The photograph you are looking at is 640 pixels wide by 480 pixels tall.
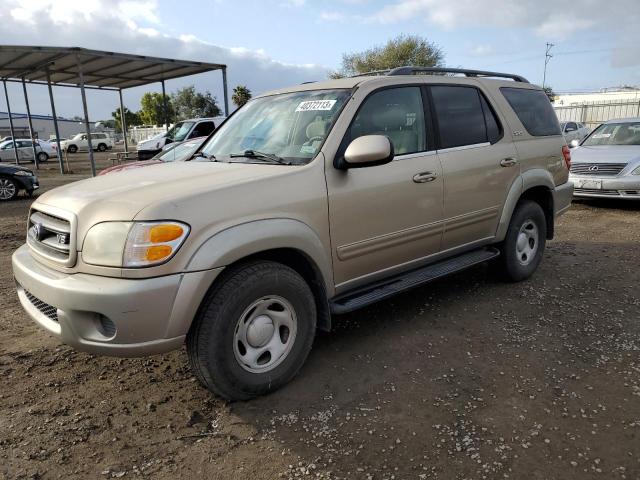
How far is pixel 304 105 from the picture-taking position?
3.63 metres

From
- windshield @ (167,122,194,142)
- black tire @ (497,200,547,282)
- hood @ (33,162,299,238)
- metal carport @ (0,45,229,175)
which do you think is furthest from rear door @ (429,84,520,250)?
windshield @ (167,122,194,142)

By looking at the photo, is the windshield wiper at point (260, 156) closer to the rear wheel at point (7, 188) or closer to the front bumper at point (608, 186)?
the front bumper at point (608, 186)

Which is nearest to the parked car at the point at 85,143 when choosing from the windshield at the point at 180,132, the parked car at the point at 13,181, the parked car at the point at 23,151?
the parked car at the point at 23,151

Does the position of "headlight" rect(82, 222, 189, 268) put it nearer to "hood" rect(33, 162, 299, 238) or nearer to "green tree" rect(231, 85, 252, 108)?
"hood" rect(33, 162, 299, 238)

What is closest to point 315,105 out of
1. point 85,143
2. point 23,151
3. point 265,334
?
point 265,334

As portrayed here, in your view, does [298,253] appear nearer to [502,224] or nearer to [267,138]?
A: [267,138]

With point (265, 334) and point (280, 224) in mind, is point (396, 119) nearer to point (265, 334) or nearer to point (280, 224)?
point (280, 224)

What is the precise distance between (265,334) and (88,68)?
15.5 metres

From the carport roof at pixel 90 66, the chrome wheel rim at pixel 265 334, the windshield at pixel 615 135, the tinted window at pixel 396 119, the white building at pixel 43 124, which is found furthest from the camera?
the white building at pixel 43 124

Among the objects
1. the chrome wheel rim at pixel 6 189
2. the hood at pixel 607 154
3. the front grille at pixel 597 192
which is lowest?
the front grille at pixel 597 192

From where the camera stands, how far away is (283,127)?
11.8 ft

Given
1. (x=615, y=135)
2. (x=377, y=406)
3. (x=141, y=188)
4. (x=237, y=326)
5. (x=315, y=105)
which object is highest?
(x=315, y=105)

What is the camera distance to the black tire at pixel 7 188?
12008 millimetres

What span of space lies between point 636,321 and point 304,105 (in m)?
3.15
